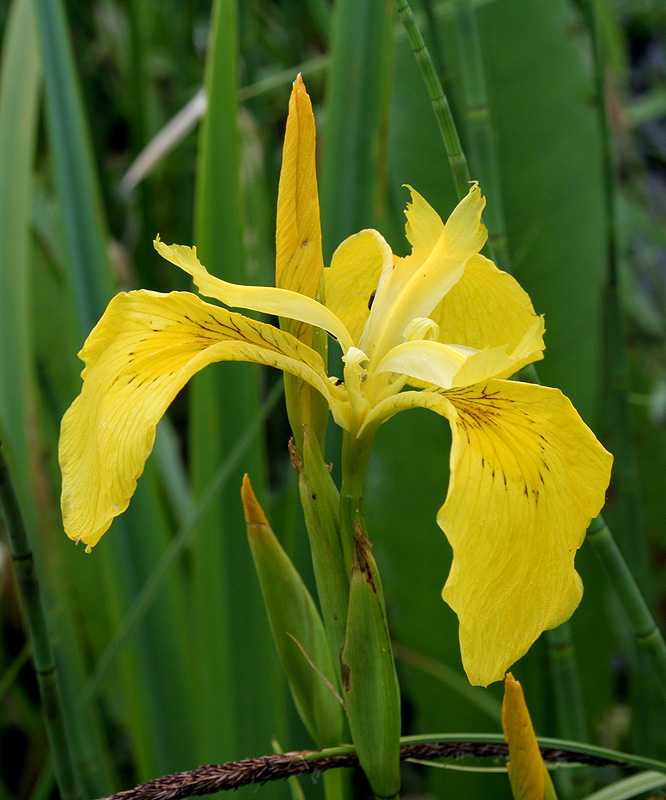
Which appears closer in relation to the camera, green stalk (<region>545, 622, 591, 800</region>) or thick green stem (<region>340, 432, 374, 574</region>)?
thick green stem (<region>340, 432, 374, 574</region>)

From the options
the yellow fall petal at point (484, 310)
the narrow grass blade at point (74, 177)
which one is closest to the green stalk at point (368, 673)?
the yellow fall petal at point (484, 310)

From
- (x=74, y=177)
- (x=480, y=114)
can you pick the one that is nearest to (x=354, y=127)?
(x=480, y=114)

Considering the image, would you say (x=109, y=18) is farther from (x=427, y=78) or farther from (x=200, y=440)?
(x=427, y=78)

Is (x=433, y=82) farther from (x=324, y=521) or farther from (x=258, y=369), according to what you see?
(x=258, y=369)

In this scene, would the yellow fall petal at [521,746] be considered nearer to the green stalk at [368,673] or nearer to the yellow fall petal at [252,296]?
the green stalk at [368,673]

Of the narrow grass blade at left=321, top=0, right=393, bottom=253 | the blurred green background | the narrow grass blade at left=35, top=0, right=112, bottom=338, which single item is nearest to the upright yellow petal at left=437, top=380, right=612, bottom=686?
the blurred green background

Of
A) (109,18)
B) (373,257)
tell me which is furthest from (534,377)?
(109,18)

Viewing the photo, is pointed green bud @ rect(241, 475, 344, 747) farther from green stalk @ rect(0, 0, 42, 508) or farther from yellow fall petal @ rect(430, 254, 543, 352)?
green stalk @ rect(0, 0, 42, 508)
